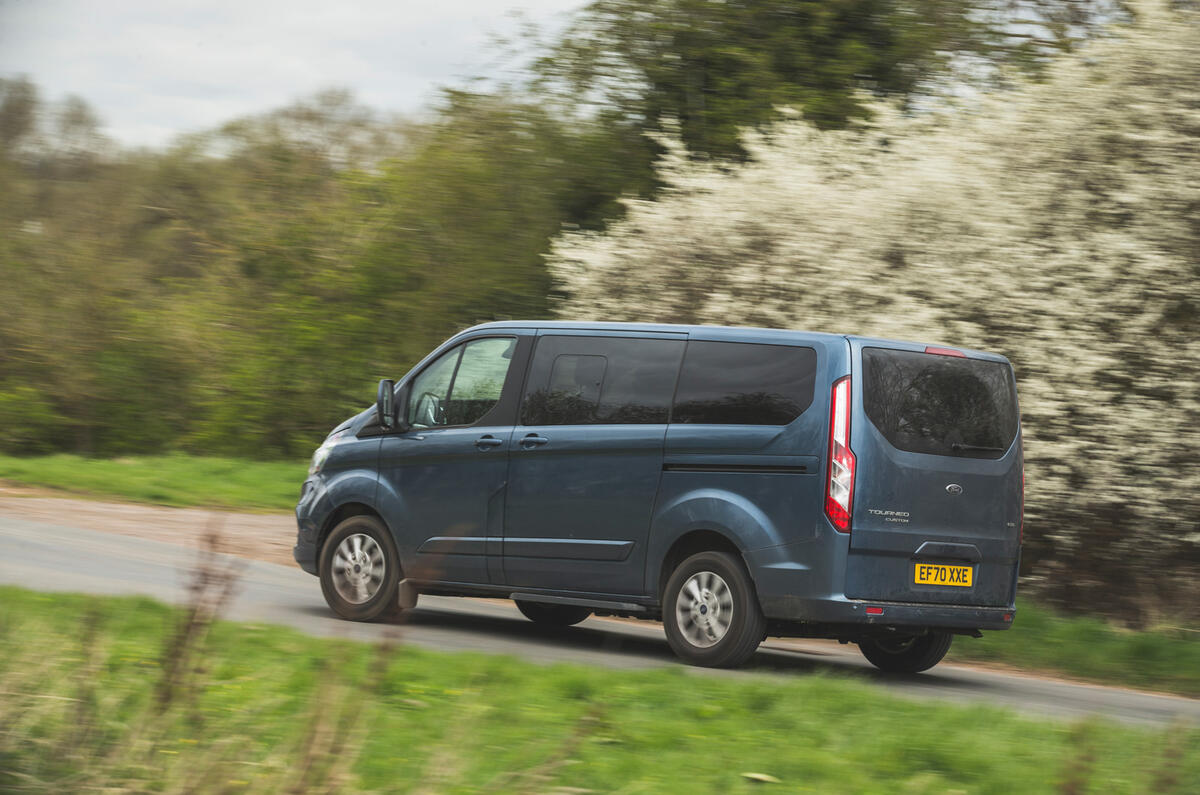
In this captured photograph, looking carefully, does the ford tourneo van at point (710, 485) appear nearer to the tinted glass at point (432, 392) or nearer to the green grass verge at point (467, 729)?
the tinted glass at point (432, 392)

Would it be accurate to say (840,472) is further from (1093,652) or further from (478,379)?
(1093,652)

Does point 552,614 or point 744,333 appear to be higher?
point 744,333

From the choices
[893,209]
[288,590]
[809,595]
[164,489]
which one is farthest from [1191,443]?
[164,489]

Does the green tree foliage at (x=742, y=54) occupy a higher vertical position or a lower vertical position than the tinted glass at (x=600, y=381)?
higher

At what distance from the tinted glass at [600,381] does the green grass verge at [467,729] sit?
1.99 metres

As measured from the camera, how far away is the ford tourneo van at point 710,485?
8.11m

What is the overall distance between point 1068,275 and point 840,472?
5.65 metres

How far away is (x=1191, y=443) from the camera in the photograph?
1178cm

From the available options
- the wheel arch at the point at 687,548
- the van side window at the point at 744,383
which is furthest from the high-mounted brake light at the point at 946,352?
the wheel arch at the point at 687,548

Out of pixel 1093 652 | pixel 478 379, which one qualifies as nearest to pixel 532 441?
pixel 478 379

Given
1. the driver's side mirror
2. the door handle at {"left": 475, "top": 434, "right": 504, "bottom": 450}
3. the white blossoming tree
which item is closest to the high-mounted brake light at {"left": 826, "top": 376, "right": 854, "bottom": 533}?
the door handle at {"left": 475, "top": 434, "right": 504, "bottom": 450}

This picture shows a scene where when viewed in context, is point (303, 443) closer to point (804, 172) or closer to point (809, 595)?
point (804, 172)

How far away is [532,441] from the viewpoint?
9.31 m

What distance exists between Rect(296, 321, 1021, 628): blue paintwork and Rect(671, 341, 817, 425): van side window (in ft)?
0.22
